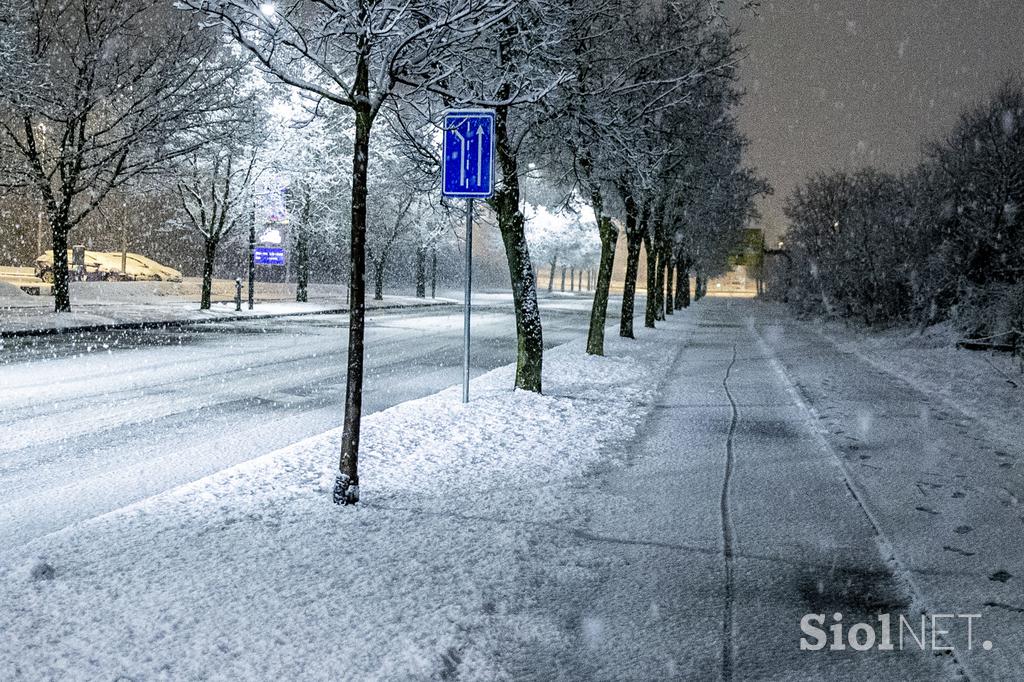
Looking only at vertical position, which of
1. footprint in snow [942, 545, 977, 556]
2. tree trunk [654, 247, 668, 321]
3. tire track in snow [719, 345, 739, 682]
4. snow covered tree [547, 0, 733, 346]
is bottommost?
tire track in snow [719, 345, 739, 682]

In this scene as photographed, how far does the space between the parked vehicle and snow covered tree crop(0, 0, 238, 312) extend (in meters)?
22.6

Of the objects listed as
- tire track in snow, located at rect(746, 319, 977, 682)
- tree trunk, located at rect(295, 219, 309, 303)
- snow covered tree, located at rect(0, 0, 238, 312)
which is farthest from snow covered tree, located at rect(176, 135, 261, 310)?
tire track in snow, located at rect(746, 319, 977, 682)

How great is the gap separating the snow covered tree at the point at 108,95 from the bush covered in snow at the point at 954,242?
68.2 feet

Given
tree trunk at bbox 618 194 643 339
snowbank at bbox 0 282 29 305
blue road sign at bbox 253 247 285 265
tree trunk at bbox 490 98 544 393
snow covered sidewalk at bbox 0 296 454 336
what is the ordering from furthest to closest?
blue road sign at bbox 253 247 285 265 < snowbank at bbox 0 282 29 305 < snow covered sidewalk at bbox 0 296 454 336 < tree trunk at bbox 618 194 643 339 < tree trunk at bbox 490 98 544 393

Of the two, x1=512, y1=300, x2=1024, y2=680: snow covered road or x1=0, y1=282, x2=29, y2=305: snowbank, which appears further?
x1=0, y1=282, x2=29, y2=305: snowbank

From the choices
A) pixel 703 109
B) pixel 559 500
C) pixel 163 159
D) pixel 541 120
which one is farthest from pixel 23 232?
pixel 559 500

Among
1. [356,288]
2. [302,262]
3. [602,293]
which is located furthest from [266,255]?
[356,288]

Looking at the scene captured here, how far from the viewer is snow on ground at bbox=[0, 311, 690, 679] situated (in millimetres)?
3271

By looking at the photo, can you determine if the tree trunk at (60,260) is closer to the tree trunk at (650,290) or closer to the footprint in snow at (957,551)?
the tree trunk at (650,290)

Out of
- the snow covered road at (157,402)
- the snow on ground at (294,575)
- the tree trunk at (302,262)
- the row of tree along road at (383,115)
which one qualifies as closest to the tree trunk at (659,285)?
the row of tree along road at (383,115)

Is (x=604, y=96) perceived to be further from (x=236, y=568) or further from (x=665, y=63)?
(x=236, y=568)

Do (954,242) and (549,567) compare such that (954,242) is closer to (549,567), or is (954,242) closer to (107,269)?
(549,567)

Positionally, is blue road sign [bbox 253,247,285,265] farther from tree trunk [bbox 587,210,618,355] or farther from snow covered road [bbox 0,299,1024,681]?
snow covered road [bbox 0,299,1024,681]

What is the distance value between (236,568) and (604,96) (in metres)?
9.42
